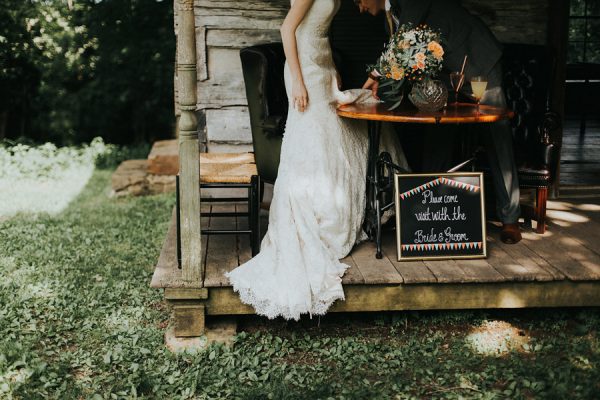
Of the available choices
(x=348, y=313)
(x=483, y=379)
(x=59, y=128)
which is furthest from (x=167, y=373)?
(x=59, y=128)

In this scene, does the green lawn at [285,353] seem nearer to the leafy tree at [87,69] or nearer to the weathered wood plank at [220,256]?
the weathered wood plank at [220,256]

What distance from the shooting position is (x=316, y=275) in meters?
4.01

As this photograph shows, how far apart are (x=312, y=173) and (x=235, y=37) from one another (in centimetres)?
198

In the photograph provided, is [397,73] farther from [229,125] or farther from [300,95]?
[229,125]

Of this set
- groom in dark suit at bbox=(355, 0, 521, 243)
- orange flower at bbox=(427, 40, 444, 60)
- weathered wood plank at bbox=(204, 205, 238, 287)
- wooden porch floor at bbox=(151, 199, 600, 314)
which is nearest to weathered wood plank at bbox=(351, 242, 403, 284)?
wooden porch floor at bbox=(151, 199, 600, 314)

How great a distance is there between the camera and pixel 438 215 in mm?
4281

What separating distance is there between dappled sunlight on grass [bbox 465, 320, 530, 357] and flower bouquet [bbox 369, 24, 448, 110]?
1.37 metres

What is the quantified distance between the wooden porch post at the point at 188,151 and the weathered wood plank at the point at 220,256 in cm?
8

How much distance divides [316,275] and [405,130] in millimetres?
2272

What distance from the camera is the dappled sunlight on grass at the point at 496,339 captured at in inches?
152

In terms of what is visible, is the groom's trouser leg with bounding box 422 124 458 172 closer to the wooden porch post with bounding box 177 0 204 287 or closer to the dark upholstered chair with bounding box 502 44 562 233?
the dark upholstered chair with bounding box 502 44 562 233

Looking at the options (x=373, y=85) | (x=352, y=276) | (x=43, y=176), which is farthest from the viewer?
(x=43, y=176)

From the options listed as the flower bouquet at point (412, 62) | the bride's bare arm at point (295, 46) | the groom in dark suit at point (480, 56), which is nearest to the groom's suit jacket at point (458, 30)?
the groom in dark suit at point (480, 56)

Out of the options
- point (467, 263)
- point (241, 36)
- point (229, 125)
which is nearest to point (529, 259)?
point (467, 263)
